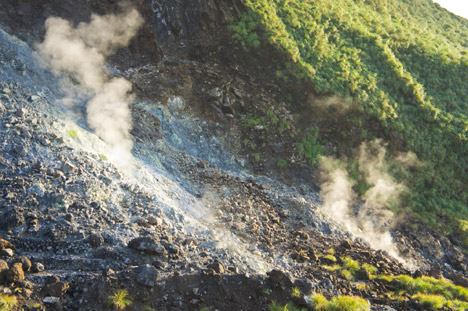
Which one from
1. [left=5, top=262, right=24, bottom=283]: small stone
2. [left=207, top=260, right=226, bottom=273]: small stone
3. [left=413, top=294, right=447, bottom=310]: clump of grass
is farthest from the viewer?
[left=413, top=294, right=447, bottom=310]: clump of grass

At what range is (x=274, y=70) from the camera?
17297 millimetres

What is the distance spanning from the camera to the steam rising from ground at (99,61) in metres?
12.6

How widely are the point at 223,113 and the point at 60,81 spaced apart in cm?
671

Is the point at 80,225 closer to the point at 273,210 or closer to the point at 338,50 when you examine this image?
the point at 273,210

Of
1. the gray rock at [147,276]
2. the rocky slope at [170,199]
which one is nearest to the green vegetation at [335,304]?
the rocky slope at [170,199]

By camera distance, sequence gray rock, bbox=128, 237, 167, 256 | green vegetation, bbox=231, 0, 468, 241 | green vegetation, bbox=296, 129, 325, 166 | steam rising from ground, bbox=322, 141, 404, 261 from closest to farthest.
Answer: gray rock, bbox=128, 237, 167, 256
steam rising from ground, bbox=322, 141, 404, 261
green vegetation, bbox=296, 129, 325, 166
green vegetation, bbox=231, 0, 468, 241

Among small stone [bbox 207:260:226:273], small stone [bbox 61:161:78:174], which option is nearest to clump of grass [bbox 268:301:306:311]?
small stone [bbox 207:260:226:273]

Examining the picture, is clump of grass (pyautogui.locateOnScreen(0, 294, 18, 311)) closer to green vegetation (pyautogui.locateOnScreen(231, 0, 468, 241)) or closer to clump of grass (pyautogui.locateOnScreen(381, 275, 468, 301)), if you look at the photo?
clump of grass (pyautogui.locateOnScreen(381, 275, 468, 301))

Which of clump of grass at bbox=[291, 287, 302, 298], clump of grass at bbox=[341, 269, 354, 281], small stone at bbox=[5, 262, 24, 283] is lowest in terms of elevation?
small stone at bbox=[5, 262, 24, 283]

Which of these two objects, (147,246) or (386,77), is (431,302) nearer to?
(147,246)

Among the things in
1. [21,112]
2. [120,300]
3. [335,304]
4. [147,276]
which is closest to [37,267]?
[120,300]

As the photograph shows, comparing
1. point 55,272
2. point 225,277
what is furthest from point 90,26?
point 225,277

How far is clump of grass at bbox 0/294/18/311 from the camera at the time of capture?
5593 mm

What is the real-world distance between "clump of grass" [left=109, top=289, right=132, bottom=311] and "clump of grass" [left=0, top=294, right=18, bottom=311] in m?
1.50
